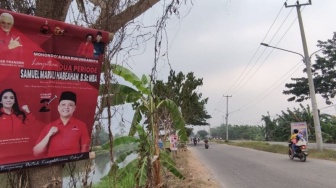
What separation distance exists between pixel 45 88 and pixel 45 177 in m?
0.73

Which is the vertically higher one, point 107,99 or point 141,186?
point 107,99

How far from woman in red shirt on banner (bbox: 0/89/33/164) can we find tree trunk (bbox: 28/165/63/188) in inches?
10.8

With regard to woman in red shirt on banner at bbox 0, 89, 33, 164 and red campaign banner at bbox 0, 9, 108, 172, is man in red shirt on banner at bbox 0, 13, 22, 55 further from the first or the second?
woman in red shirt on banner at bbox 0, 89, 33, 164

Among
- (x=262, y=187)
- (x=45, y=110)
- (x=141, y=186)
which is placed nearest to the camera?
(x=45, y=110)

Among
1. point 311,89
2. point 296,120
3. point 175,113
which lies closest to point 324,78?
point 296,120

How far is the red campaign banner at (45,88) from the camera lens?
258 cm

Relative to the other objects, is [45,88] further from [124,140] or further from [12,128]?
[124,140]

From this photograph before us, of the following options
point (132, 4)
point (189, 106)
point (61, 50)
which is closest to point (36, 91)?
point (61, 50)

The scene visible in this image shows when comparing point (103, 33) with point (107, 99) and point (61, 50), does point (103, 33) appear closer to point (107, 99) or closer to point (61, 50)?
point (61, 50)

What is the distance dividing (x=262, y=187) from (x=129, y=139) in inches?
175

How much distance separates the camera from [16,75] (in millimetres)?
2602

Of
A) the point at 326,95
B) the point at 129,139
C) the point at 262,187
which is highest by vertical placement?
the point at 326,95

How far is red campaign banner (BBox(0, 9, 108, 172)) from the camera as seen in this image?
2582mm

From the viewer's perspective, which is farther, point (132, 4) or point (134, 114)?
point (134, 114)
